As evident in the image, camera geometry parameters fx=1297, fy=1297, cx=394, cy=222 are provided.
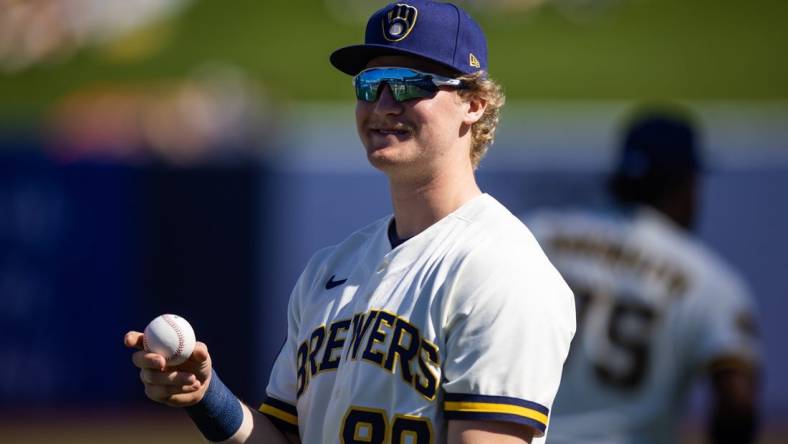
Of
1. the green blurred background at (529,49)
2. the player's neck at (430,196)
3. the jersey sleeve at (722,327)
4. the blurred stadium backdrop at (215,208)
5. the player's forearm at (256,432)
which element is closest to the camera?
the player's neck at (430,196)

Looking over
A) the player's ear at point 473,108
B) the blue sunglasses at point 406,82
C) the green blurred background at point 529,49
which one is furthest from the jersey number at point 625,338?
the green blurred background at point 529,49

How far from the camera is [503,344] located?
2508 mm

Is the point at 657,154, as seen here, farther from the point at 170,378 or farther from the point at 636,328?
the point at 170,378

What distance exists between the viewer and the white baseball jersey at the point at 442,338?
98.9 inches

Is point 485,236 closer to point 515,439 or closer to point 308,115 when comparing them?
point 515,439

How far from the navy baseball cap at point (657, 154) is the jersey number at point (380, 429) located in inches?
107

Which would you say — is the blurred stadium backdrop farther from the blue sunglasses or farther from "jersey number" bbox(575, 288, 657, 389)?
the blue sunglasses

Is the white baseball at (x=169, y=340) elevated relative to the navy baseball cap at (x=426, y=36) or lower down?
lower down

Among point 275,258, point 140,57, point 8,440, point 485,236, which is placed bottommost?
point 8,440

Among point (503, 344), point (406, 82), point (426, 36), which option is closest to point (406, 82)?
point (406, 82)

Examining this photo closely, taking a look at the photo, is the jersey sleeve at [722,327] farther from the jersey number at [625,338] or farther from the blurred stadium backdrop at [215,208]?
the blurred stadium backdrop at [215,208]

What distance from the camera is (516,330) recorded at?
8.25 feet

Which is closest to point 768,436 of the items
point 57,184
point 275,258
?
point 275,258

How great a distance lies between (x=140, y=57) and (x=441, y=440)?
916 cm
